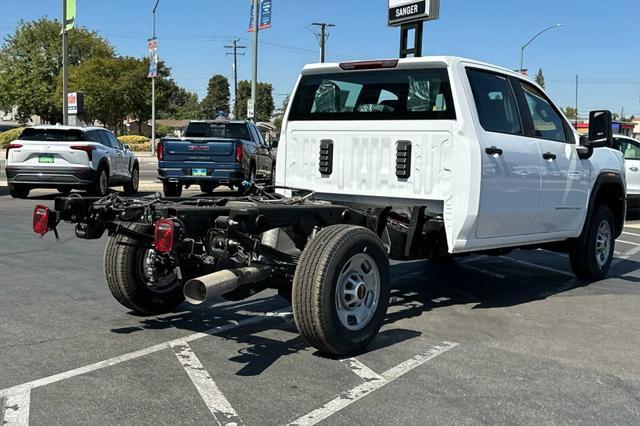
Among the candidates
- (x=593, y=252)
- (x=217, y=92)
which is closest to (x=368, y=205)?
(x=593, y=252)

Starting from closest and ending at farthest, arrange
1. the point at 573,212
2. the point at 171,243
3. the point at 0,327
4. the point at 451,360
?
the point at 171,243
the point at 451,360
the point at 0,327
the point at 573,212

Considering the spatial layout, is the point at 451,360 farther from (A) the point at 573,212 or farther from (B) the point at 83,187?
(B) the point at 83,187

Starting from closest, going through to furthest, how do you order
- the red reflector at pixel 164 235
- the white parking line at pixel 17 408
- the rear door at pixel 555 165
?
the white parking line at pixel 17 408, the red reflector at pixel 164 235, the rear door at pixel 555 165

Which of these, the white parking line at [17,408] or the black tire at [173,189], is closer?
the white parking line at [17,408]

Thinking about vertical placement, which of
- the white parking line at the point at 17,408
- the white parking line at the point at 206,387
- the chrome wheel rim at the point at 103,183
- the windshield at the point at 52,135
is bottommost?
the white parking line at the point at 206,387

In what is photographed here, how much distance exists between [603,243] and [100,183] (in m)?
11.1

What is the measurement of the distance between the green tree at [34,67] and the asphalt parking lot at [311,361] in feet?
A: 202

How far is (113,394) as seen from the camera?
401cm

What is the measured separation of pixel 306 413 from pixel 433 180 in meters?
2.69

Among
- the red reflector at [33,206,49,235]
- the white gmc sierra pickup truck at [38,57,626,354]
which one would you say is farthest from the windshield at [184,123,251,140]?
the red reflector at [33,206,49,235]

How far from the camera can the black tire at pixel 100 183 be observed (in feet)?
50.1

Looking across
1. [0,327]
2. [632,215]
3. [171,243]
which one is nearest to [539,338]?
[171,243]

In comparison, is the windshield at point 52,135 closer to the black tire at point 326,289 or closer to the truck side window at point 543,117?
the truck side window at point 543,117

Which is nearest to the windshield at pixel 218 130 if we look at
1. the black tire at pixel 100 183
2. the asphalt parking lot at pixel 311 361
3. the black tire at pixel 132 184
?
the black tire at pixel 132 184
